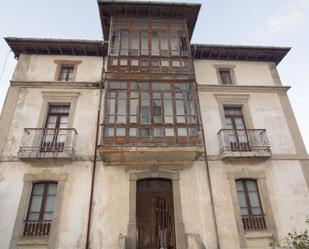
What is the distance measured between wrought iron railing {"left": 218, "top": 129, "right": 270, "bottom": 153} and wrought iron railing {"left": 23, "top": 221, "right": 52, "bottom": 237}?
734 cm

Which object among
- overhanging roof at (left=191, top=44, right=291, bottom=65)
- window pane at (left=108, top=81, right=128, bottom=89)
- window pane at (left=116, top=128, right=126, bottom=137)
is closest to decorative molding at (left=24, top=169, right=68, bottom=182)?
window pane at (left=116, top=128, right=126, bottom=137)

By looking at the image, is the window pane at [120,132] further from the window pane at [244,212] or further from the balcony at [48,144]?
the window pane at [244,212]

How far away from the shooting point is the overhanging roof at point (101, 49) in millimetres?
11969

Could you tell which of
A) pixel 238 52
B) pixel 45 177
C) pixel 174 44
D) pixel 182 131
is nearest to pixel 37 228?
pixel 45 177

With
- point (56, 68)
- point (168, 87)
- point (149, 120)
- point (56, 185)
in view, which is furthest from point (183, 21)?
point (56, 185)

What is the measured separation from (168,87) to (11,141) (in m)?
6.94

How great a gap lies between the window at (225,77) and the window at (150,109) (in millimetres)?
2821

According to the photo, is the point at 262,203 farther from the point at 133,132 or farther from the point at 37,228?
the point at 37,228

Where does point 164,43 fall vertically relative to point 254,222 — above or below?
above

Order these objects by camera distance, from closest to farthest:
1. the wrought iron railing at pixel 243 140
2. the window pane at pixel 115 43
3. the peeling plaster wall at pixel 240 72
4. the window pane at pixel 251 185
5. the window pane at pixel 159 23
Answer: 1. the window pane at pixel 251 185
2. the wrought iron railing at pixel 243 140
3. the window pane at pixel 115 43
4. the window pane at pixel 159 23
5. the peeling plaster wall at pixel 240 72

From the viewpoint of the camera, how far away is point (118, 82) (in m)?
10.4

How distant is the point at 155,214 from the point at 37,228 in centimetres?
430

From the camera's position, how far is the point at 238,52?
12.8m

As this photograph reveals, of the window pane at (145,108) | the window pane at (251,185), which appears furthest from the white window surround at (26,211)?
the window pane at (251,185)
